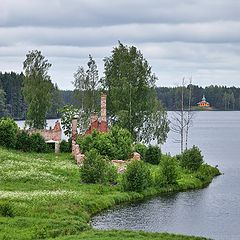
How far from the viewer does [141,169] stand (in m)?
52.9

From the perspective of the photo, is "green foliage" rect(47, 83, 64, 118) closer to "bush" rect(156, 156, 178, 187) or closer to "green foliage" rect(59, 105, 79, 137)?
"green foliage" rect(59, 105, 79, 137)

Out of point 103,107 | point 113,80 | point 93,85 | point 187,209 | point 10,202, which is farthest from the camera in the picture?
point 93,85

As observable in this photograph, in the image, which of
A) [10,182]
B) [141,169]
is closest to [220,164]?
[141,169]

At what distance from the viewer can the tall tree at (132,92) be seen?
79.8 meters

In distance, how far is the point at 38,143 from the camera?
7331cm

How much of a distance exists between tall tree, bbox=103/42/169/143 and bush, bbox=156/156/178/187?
20863 millimetres

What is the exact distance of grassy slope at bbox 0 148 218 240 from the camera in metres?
35.2

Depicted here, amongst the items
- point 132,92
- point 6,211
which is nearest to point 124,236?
point 6,211

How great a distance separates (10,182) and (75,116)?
1249 inches

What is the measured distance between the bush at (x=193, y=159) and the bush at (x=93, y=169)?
16.3m

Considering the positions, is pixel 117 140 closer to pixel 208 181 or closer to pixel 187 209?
pixel 208 181

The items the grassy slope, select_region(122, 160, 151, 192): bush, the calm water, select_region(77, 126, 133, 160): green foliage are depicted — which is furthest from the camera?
select_region(77, 126, 133, 160): green foliage

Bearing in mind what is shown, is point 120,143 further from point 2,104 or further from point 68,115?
point 2,104

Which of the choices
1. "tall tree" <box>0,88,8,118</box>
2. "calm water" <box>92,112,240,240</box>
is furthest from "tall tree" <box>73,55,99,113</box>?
"tall tree" <box>0,88,8,118</box>
